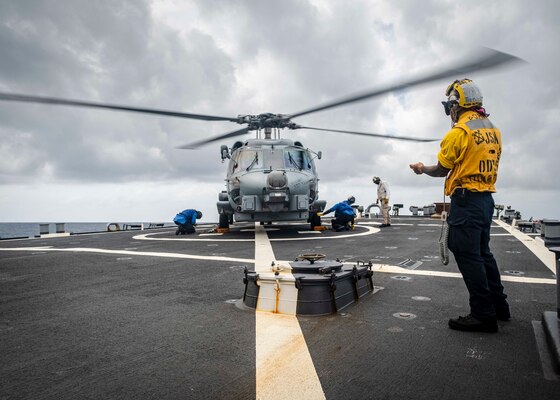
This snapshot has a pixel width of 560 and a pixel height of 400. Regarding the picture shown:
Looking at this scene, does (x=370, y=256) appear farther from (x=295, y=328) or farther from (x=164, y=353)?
(x=164, y=353)

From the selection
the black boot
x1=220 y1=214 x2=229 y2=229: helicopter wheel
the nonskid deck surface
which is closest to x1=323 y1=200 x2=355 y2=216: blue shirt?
x1=220 y1=214 x2=229 y2=229: helicopter wheel

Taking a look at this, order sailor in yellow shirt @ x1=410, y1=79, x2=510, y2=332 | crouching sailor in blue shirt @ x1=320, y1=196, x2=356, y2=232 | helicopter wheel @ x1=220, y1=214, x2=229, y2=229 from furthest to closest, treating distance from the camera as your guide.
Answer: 1. helicopter wheel @ x1=220, y1=214, x2=229, y2=229
2. crouching sailor in blue shirt @ x1=320, y1=196, x2=356, y2=232
3. sailor in yellow shirt @ x1=410, y1=79, x2=510, y2=332

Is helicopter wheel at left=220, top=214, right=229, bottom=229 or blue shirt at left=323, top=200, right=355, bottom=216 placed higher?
blue shirt at left=323, top=200, right=355, bottom=216

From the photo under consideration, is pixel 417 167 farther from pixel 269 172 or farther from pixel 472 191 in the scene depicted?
pixel 269 172

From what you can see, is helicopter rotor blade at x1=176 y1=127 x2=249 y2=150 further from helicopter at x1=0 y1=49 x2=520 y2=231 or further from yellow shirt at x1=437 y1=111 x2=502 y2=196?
yellow shirt at x1=437 y1=111 x2=502 y2=196

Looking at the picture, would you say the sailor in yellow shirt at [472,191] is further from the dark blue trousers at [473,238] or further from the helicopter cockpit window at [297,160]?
the helicopter cockpit window at [297,160]

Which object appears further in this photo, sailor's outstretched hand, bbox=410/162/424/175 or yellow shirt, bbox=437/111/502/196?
sailor's outstretched hand, bbox=410/162/424/175

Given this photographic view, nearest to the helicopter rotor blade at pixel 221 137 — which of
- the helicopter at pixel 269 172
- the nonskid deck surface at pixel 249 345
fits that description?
the helicopter at pixel 269 172

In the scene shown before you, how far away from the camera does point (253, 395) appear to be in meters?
1.91

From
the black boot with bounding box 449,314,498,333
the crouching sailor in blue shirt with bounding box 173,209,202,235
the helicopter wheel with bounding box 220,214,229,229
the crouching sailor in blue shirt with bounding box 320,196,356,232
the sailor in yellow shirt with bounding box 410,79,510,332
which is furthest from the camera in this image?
the helicopter wheel with bounding box 220,214,229,229

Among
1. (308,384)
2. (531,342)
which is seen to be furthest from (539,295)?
(308,384)

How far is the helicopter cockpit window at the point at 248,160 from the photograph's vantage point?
12.6 m

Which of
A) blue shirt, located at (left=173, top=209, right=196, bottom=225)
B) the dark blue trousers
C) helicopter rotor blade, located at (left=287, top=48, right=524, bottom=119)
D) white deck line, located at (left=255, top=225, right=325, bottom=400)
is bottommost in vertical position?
white deck line, located at (left=255, top=225, right=325, bottom=400)

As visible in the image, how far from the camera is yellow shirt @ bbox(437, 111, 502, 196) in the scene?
3047mm
